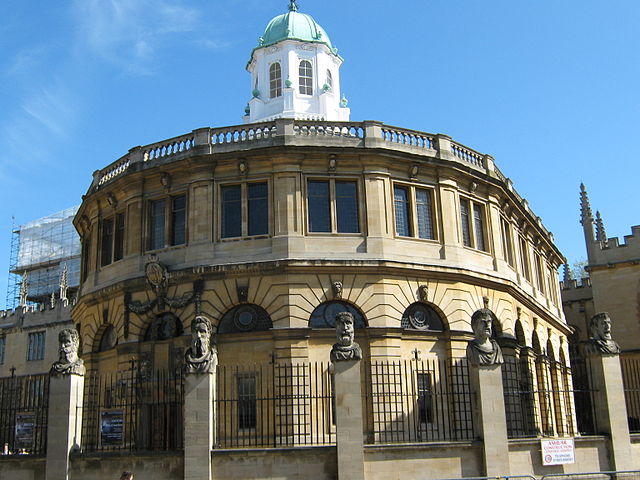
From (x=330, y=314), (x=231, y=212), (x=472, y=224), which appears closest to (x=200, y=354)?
(x=330, y=314)

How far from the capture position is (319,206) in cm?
2958

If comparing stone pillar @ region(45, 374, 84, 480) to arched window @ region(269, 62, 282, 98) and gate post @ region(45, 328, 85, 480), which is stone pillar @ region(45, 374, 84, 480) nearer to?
gate post @ region(45, 328, 85, 480)

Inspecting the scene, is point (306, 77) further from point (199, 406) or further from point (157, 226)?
point (199, 406)

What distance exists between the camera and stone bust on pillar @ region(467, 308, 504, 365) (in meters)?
19.8

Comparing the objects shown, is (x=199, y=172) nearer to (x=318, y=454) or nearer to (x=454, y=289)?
(x=454, y=289)

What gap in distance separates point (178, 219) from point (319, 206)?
19.1 feet

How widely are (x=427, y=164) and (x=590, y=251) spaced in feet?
77.6

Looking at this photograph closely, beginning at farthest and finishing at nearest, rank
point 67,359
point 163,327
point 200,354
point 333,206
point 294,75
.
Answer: point 294,75
point 163,327
point 333,206
point 67,359
point 200,354

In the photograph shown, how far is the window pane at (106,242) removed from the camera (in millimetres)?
33500

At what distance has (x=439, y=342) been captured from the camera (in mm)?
29453

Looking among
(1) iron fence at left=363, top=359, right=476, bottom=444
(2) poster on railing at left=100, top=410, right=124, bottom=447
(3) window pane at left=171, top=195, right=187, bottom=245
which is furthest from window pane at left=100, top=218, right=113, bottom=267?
(1) iron fence at left=363, top=359, right=476, bottom=444

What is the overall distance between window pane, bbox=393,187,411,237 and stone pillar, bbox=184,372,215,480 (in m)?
13.0

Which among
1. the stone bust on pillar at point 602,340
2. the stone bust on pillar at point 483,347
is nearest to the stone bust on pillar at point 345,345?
the stone bust on pillar at point 483,347

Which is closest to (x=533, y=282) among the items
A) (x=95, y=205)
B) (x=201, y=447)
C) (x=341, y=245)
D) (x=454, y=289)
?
(x=454, y=289)
